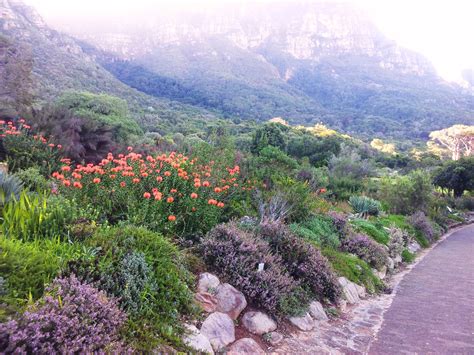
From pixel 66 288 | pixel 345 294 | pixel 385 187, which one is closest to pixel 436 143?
pixel 385 187

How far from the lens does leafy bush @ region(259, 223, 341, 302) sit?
5598 mm

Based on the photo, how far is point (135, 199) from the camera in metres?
5.05

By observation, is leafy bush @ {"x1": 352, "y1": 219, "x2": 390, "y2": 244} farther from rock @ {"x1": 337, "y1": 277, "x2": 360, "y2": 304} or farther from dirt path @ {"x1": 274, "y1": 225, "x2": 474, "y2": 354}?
rock @ {"x1": 337, "y1": 277, "x2": 360, "y2": 304}

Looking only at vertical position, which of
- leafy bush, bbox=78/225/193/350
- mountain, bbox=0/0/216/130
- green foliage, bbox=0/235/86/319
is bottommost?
mountain, bbox=0/0/216/130

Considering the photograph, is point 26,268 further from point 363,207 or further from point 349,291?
point 363,207

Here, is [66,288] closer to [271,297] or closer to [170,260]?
[170,260]

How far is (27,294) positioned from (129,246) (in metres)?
1.05

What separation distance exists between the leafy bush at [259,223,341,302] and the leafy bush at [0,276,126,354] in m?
2.99

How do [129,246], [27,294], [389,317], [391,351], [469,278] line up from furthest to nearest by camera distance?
[469,278] → [389,317] → [391,351] → [129,246] → [27,294]

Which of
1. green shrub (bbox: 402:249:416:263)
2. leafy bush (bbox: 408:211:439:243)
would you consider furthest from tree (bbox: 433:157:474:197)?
green shrub (bbox: 402:249:416:263)

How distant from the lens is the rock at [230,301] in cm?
429

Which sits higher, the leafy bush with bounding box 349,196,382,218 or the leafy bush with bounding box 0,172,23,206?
the leafy bush with bounding box 0,172,23,206

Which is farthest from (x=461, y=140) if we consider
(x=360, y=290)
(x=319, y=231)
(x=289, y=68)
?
(x=289, y=68)

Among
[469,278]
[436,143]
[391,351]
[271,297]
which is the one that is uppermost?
[271,297]
